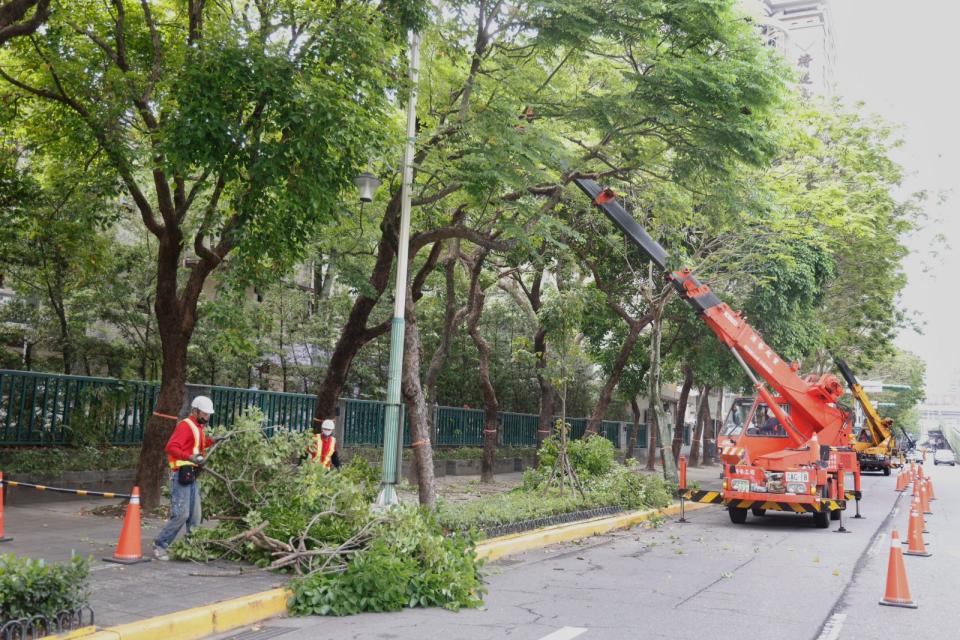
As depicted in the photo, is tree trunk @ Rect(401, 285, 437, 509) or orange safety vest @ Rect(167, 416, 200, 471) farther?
→ tree trunk @ Rect(401, 285, 437, 509)

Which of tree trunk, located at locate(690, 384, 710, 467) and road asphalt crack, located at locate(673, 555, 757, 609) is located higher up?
tree trunk, located at locate(690, 384, 710, 467)

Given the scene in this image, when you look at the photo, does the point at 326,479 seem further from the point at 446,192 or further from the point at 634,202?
the point at 634,202

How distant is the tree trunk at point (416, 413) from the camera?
12.8 meters

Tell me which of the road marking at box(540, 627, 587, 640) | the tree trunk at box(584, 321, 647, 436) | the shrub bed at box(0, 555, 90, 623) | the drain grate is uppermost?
the tree trunk at box(584, 321, 647, 436)

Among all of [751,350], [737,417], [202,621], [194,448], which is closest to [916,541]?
[751,350]

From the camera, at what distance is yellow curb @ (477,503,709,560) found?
11297 mm

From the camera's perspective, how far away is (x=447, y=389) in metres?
28.6

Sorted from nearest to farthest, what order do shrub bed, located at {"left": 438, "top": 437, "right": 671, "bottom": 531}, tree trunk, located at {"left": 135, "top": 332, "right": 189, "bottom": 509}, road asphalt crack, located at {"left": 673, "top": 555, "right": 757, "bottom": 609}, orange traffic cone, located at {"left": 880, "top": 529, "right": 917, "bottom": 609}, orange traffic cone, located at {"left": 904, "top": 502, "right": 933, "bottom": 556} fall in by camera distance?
orange traffic cone, located at {"left": 880, "top": 529, "right": 917, "bottom": 609}, road asphalt crack, located at {"left": 673, "top": 555, "right": 757, "bottom": 609}, orange traffic cone, located at {"left": 904, "top": 502, "right": 933, "bottom": 556}, tree trunk, located at {"left": 135, "top": 332, "right": 189, "bottom": 509}, shrub bed, located at {"left": 438, "top": 437, "right": 671, "bottom": 531}

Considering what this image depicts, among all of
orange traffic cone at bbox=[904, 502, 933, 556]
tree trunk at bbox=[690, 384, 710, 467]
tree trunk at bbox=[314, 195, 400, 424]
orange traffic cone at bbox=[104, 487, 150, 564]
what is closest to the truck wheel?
orange traffic cone at bbox=[904, 502, 933, 556]

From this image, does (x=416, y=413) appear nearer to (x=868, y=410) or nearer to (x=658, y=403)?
(x=658, y=403)

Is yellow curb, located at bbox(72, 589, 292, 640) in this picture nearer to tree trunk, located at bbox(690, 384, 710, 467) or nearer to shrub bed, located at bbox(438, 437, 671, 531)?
shrub bed, located at bbox(438, 437, 671, 531)

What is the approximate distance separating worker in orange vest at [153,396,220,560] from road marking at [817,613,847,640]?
21.3 feet

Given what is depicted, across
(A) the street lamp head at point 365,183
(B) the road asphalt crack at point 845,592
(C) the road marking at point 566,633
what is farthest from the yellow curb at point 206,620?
(A) the street lamp head at point 365,183

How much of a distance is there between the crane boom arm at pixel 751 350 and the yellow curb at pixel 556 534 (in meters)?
3.50
